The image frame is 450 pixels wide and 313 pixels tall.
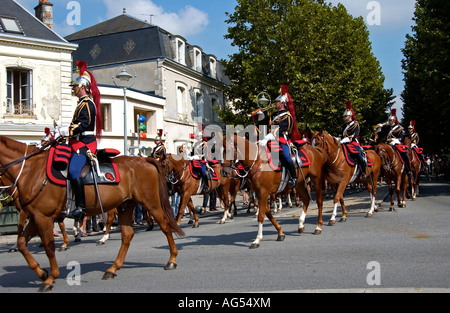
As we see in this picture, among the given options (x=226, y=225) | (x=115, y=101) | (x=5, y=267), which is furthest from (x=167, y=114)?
(x=5, y=267)

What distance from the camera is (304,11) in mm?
29750

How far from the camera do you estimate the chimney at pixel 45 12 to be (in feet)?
92.4

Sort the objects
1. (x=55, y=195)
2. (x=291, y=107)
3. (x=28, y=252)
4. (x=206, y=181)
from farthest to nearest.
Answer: (x=206, y=181) → (x=291, y=107) → (x=28, y=252) → (x=55, y=195)

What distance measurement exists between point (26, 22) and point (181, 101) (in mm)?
13174

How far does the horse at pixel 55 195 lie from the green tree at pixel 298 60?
2176 centimetres

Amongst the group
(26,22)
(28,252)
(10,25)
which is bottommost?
(28,252)

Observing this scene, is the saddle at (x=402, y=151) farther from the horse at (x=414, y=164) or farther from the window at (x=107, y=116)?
the window at (x=107, y=116)

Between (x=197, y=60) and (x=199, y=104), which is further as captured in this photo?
(x=197, y=60)

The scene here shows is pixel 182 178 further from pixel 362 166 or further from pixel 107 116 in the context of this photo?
pixel 107 116

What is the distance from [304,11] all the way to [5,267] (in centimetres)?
2592

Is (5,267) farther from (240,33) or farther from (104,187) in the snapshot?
(240,33)

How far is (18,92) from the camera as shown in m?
24.2

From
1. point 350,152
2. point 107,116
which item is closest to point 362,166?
point 350,152

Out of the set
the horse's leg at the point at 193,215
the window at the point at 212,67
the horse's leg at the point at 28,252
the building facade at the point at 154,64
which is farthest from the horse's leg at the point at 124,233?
the window at the point at 212,67
